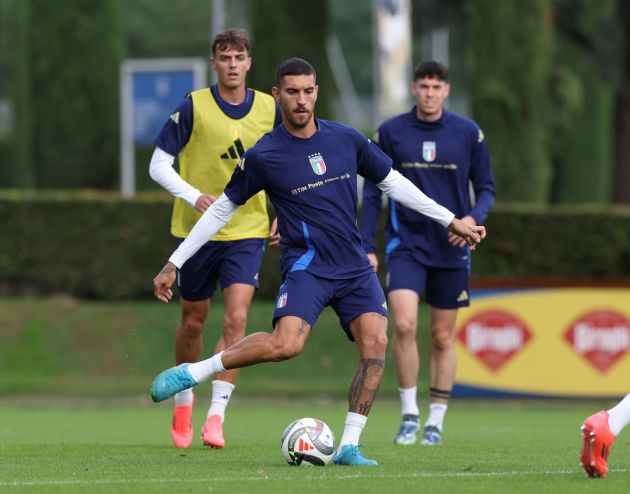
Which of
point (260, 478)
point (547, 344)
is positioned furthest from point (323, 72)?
point (260, 478)

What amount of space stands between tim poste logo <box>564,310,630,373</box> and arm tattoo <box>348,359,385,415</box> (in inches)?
411

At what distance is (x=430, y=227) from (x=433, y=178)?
1.30ft

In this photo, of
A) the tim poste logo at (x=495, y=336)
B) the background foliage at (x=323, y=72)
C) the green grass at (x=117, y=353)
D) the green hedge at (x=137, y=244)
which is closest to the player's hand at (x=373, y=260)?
the tim poste logo at (x=495, y=336)

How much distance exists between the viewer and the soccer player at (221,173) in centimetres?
1013

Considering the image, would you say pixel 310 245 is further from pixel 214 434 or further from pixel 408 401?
pixel 408 401

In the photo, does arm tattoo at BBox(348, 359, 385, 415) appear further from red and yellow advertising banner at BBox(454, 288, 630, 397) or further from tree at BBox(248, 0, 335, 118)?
tree at BBox(248, 0, 335, 118)

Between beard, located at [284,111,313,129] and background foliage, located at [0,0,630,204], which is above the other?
background foliage, located at [0,0,630,204]

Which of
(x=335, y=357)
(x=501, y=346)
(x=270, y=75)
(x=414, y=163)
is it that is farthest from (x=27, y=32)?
(x=414, y=163)

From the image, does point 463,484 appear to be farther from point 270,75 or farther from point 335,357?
point 270,75

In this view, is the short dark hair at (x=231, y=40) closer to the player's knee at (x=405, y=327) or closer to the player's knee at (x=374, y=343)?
the player's knee at (x=405, y=327)

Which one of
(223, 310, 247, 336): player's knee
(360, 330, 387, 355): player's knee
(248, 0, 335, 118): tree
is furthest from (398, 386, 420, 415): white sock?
(248, 0, 335, 118): tree

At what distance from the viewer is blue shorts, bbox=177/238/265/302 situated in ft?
33.9

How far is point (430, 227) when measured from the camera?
11.2m

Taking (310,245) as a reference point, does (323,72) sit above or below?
above
